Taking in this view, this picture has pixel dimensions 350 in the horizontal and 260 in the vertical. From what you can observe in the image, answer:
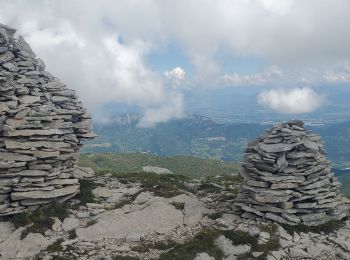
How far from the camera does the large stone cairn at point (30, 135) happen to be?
22781mm

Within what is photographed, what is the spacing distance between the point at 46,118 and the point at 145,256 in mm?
10216

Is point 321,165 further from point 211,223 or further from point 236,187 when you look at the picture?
point 236,187

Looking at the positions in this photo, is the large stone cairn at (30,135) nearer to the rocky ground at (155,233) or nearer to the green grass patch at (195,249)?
the rocky ground at (155,233)

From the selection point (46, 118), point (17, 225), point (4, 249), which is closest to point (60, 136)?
point (46, 118)

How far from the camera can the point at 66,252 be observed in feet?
62.0

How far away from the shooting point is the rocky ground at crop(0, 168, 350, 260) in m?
19.1

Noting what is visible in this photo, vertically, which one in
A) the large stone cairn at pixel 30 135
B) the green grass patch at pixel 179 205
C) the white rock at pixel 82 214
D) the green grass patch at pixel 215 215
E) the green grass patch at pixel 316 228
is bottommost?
the green grass patch at pixel 316 228

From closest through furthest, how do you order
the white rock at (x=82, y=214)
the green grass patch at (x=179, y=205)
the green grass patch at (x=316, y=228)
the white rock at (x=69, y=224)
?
the green grass patch at (x=316, y=228) < the white rock at (x=69, y=224) < the white rock at (x=82, y=214) < the green grass patch at (x=179, y=205)

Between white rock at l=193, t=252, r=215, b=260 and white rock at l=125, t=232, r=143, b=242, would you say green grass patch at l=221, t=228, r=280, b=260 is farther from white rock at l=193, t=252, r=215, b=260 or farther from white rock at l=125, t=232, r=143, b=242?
white rock at l=125, t=232, r=143, b=242

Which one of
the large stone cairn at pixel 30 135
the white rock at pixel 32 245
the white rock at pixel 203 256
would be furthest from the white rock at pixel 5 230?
the white rock at pixel 203 256

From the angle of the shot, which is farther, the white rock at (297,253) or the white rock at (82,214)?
the white rock at (82,214)

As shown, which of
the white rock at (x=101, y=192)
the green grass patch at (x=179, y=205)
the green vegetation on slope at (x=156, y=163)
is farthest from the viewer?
the green vegetation on slope at (x=156, y=163)

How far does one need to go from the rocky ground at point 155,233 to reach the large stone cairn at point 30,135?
3.68 feet

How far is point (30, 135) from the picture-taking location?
23.2 meters
